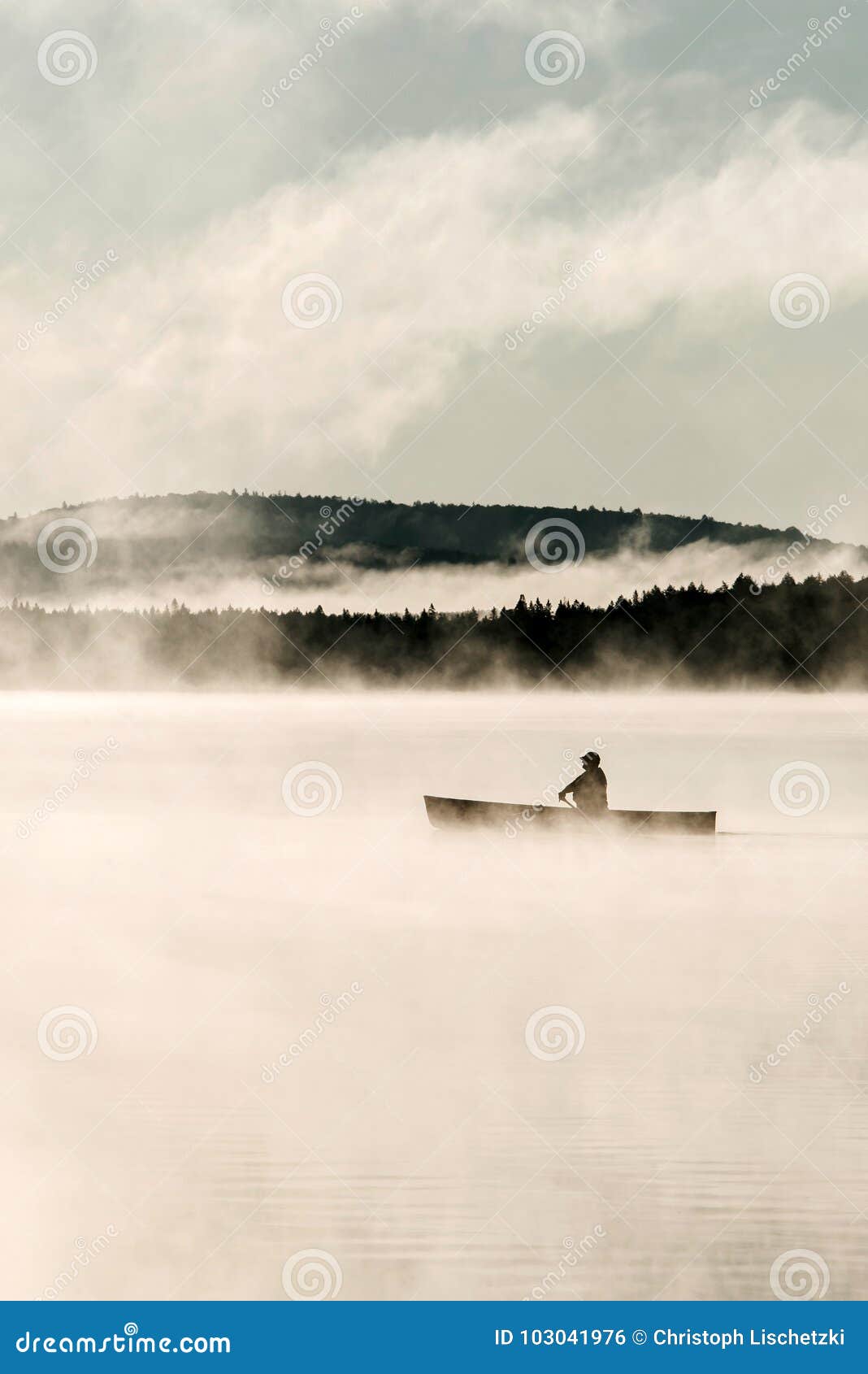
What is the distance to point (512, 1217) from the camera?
8562 mm

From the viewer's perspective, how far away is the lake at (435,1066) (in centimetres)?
820

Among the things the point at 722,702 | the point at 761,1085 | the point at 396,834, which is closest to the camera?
the point at 761,1085

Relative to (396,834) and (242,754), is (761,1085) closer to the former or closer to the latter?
(396,834)

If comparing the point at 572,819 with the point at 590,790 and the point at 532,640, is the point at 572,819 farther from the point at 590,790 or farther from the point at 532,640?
the point at 532,640

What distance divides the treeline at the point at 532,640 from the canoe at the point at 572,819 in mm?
55197

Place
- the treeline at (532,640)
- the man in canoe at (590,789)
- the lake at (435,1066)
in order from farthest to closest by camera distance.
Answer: the treeline at (532,640) < the man in canoe at (590,789) < the lake at (435,1066)

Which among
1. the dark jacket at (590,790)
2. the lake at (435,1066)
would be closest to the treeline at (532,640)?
the lake at (435,1066)

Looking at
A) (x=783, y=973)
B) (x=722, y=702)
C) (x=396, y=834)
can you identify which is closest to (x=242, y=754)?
(x=396, y=834)

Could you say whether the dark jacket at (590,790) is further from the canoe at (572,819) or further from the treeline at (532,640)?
the treeline at (532,640)

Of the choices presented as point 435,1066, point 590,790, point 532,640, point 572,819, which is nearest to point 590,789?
point 590,790

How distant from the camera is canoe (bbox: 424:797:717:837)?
22969 mm

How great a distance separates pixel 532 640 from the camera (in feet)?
296

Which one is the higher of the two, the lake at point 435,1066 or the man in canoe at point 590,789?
the man in canoe at point 590,789

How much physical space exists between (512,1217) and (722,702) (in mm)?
116059
